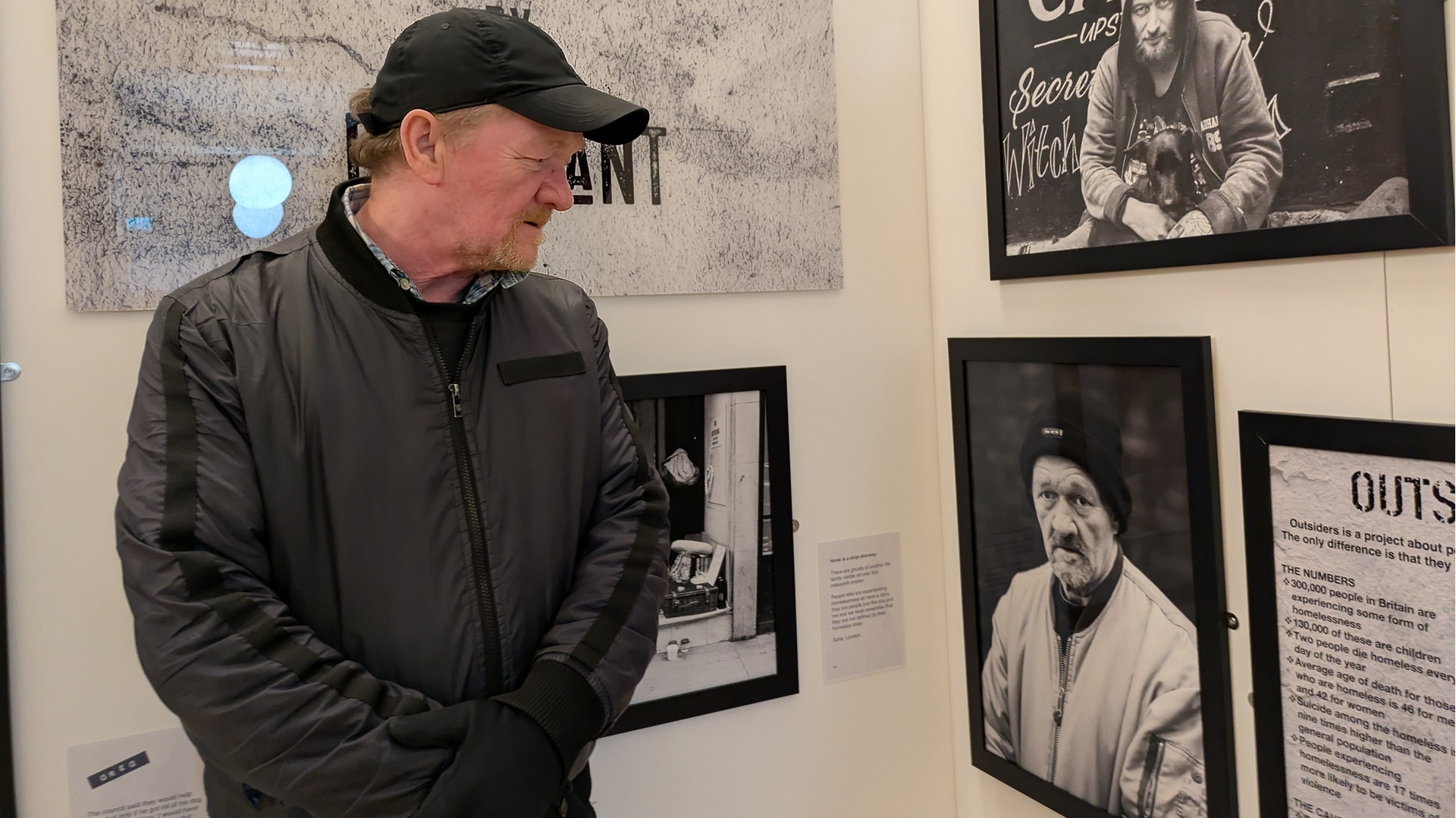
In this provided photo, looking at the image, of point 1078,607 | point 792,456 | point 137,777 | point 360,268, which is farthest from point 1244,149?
point 137,777

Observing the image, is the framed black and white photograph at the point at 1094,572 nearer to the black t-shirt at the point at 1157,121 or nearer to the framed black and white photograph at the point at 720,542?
the black t-shirt at the point at 1157,121

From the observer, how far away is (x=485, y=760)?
1.00m

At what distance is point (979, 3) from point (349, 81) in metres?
1.03

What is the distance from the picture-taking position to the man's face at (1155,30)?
1.30 m

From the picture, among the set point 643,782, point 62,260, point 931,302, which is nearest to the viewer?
point 62,260

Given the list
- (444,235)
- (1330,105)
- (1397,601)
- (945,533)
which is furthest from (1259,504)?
(444,235)

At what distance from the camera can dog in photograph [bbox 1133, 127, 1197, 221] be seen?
1297 mm

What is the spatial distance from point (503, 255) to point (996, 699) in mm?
1158

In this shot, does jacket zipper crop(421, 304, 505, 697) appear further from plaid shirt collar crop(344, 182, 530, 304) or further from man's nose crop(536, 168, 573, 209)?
man's nose crop(536, 168, 573, 209)

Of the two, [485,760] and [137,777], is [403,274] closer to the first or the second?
[485,760]

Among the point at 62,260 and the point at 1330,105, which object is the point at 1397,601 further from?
the point at 62,260

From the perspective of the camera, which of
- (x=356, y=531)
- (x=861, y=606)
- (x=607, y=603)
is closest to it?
(x=356, y=531)

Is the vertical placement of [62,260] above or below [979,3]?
below

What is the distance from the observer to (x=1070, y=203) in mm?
1483
